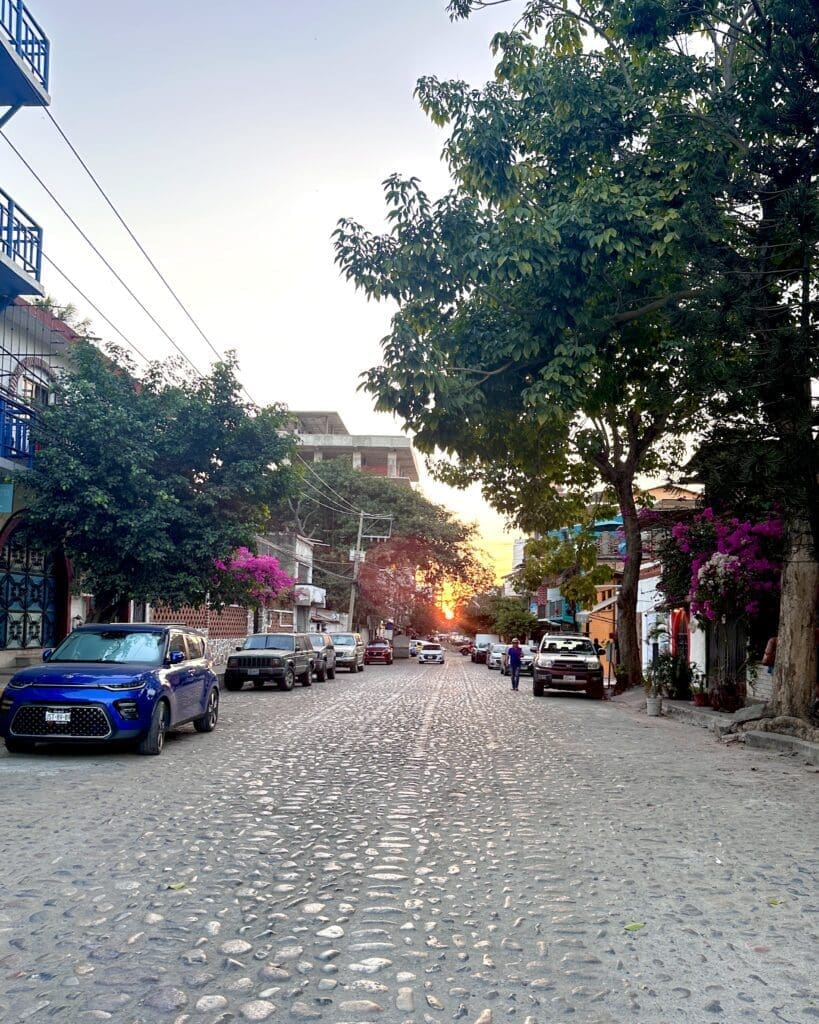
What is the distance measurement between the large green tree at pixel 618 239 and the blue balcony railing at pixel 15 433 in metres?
8.82

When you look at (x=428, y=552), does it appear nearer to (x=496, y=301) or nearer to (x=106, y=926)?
(x=496, y=301)

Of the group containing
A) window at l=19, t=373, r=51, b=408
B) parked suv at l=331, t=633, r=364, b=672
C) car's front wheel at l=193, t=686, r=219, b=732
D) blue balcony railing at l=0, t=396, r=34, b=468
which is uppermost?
window at l=19, t=373, r=51, b=408

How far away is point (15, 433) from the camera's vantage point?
20094 mm

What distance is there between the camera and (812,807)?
9938mm

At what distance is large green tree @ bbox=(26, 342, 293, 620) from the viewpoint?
64.3 feet

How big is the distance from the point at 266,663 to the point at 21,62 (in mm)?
16498

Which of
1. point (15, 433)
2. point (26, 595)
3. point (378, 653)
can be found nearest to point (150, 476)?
point (15, 433)

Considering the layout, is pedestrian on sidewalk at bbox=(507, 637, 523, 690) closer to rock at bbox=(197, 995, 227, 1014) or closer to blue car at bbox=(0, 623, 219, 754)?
blue car at bbox=(0, 623, 219, 754)

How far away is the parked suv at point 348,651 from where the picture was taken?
43241 millimetres

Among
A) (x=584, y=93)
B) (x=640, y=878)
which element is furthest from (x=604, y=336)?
(x=640, y=878)

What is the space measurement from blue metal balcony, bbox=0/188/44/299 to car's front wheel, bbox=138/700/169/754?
9.58 meters

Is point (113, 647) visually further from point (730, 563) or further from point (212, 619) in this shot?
point (212, 619)

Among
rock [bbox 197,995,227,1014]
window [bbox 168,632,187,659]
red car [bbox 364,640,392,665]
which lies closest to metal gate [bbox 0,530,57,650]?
window [bbox 168,632,187,659]

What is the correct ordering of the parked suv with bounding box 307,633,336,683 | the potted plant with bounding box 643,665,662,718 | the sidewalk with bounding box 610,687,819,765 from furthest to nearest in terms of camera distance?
the parked suv with bounding box 307,633,336,683
the potted plant with bounding box 643,665,662,718
the sidewalk with bounding box 610,687,819,765
